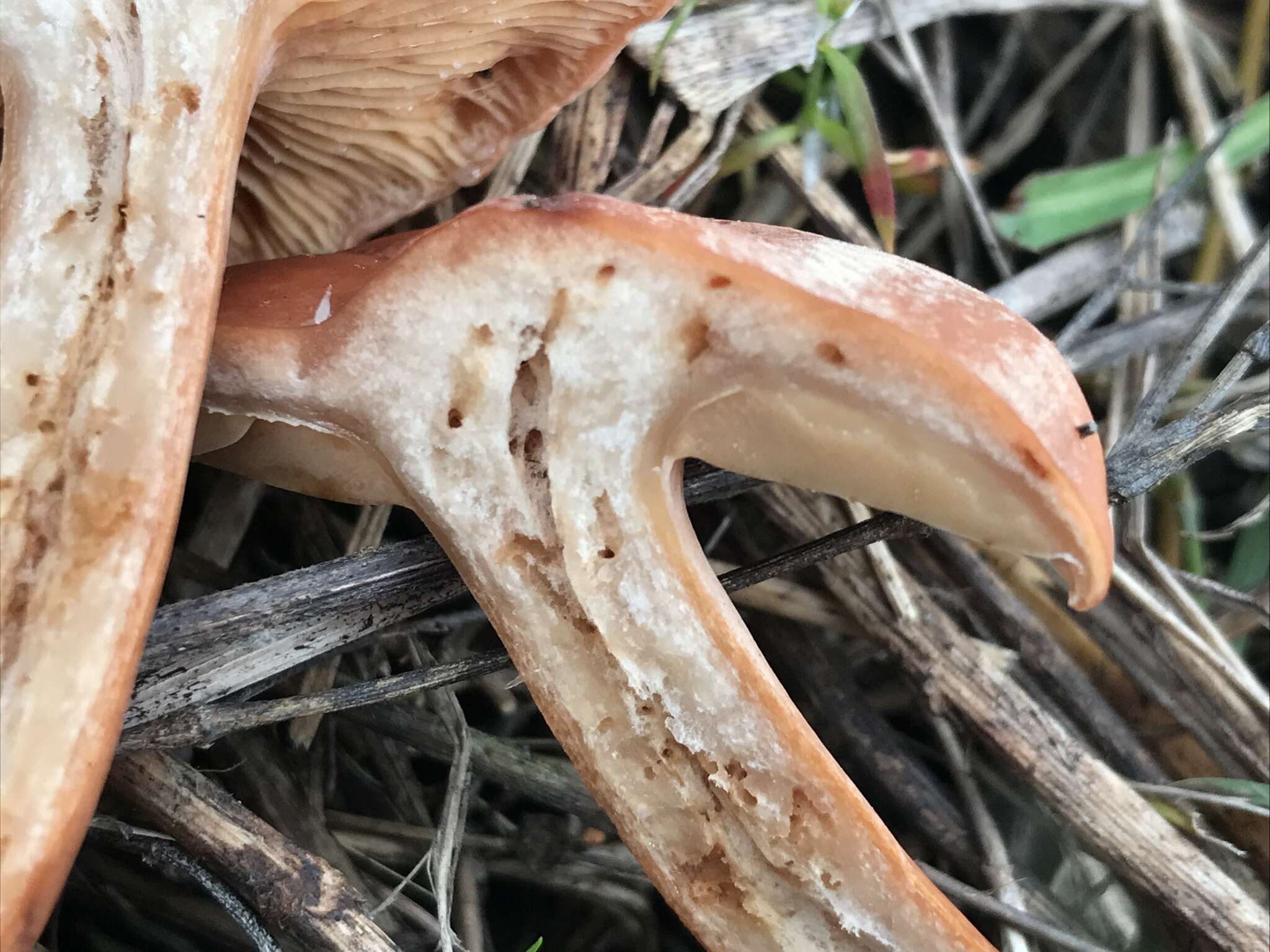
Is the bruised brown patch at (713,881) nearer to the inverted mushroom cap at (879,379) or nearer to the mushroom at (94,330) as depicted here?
the inverted mushroom cap at (879,379)

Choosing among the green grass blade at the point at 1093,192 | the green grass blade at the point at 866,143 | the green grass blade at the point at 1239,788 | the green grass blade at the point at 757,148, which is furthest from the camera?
the green grass blade at the point at 1093,192

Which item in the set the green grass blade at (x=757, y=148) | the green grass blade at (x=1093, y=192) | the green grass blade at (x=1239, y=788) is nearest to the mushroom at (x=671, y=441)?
the green grass blade at (x=1239, y=788)

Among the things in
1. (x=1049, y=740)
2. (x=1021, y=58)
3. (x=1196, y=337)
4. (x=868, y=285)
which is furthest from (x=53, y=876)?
(x=1021, y=58)

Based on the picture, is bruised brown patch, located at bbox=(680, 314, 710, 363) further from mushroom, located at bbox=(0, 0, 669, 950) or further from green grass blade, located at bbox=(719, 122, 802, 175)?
green grass blade, located at bbox=(719, 122, 802, 175)

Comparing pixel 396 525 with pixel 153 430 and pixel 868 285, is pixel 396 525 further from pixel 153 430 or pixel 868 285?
pixel 868 285

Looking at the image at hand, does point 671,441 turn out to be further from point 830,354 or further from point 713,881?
point 713,881

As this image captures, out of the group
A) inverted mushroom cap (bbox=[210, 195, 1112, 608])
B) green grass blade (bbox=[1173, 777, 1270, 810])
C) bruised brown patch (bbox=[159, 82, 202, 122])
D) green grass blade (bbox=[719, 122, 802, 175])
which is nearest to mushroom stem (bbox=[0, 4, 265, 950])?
bruised brown patch (bbox=[159, 82, 202, 122])

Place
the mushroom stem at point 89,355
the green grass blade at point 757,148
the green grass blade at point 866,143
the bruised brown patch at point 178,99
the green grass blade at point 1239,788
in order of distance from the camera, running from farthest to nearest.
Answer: the green grass blade at point 757,148 < the green grass blade at point 866,143 < the green grass blade at point 1239,788 < the bruised brown patch at point 178,99 < the mushroom stem at point 89,355
